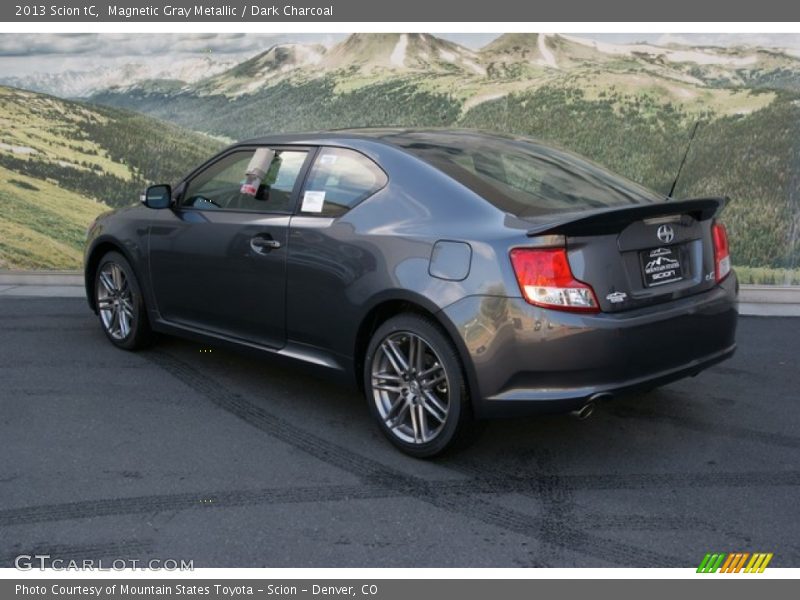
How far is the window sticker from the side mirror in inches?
50.5

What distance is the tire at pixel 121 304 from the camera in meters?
6.13

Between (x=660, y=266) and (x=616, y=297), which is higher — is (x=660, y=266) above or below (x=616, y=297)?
above

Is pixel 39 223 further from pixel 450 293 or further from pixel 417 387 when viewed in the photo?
pixel 450 293

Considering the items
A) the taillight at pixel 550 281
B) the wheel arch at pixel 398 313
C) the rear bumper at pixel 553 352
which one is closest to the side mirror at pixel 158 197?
the wheel arch at pixel 398 313

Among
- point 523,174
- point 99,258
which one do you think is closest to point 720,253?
point 523,174

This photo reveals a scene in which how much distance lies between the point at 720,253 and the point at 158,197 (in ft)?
11.1

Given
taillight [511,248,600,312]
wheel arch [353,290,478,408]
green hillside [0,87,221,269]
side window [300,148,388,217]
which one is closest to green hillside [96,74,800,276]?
green hillside [0,87,221,269]

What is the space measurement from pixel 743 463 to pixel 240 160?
3.31 metres

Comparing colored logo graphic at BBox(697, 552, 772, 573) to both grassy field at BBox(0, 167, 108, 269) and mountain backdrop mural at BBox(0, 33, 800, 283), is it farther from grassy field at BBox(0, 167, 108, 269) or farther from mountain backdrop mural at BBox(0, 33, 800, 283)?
grassy field at BBox(0, 167, 108, 269)

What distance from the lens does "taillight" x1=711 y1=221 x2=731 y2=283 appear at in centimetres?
448

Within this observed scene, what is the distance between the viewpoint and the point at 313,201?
4848mm

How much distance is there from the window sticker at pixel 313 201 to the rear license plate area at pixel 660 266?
1716 mm

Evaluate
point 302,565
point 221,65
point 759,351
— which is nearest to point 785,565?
point 302,565

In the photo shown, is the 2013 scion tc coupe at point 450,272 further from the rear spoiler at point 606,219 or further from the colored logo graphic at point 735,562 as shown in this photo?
the colored logo graphic at point 735,562
